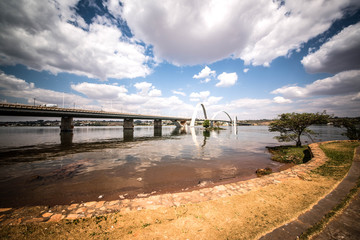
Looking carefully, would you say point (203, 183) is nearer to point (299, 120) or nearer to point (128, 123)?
point (299, 120)

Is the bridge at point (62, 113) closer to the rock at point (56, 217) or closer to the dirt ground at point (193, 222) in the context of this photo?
the rock at point (56, 217)

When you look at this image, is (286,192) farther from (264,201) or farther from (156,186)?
(156,186)

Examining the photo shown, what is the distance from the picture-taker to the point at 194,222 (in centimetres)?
426

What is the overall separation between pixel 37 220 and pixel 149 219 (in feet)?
13.5

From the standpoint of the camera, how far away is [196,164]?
13227mm

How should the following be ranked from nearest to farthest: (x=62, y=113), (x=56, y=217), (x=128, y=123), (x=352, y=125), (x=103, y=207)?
(x=56, y=217), (x=103, y=207), (x=352, y=125), (x=62, y=113), (x=128, y=123)

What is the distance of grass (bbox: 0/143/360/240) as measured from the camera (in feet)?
12.6

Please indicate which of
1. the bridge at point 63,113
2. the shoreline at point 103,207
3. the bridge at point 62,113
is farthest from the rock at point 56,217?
the bridge at point 62,113

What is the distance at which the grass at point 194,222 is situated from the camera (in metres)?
3.84

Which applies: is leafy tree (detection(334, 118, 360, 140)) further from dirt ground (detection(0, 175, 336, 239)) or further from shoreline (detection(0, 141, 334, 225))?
shoreline (detection(0, 141, 334, 225))

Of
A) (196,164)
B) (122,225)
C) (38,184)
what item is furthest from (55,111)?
(122,225)

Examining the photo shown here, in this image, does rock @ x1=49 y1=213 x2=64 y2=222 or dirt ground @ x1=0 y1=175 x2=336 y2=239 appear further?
rock @ x1=49 y1=213 x2=64 y2=222

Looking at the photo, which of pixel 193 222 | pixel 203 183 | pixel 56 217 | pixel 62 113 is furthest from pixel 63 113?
pixel 193 222

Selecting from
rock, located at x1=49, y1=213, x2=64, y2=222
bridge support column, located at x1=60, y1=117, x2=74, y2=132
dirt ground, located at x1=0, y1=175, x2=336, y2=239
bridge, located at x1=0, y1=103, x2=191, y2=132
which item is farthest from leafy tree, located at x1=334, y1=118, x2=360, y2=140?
bridge support column, located at x1=60, y1=117, x2=74, y2=132
